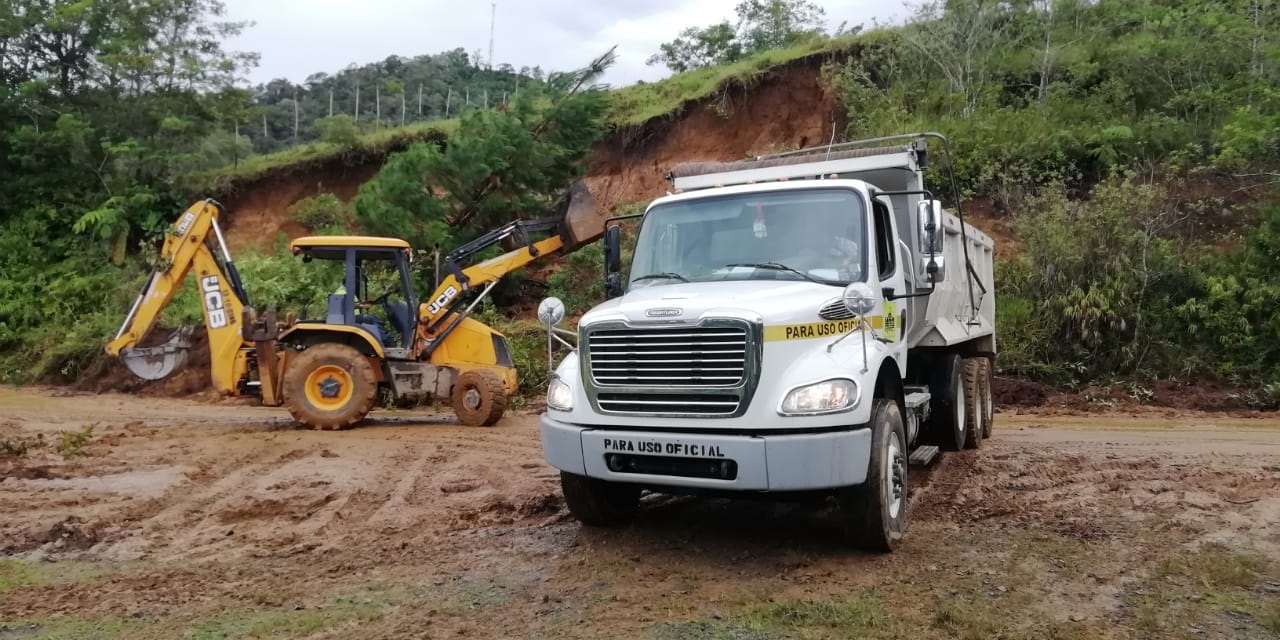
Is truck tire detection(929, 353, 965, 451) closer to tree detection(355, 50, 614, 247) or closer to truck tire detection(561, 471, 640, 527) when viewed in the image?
truck tire detection(561, 471, 640, 527)

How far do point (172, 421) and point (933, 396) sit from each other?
10.8 metres

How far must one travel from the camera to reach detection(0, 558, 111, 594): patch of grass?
550 centimetres

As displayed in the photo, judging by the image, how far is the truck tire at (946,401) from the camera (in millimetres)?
9188

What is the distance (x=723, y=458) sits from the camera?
17.5 ft

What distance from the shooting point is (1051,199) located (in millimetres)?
16984

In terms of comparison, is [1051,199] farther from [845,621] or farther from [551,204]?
[845,621]

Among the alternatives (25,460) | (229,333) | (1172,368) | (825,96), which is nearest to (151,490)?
(25,460)

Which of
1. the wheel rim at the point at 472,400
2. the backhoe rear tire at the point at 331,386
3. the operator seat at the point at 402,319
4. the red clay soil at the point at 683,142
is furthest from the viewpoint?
the red clay soil at the point at 683,142

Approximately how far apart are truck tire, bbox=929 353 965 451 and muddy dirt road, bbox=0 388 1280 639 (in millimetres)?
400

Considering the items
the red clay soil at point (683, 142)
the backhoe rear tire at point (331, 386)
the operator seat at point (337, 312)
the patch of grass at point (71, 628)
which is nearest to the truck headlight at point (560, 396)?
the patch of grass at point (71, 628)

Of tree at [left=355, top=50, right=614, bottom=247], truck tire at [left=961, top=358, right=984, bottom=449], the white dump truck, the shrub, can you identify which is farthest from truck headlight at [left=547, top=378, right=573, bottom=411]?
the shrub

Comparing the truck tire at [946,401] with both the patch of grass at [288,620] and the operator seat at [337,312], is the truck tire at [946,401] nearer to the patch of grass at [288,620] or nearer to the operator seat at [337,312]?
the patch of grass at [288,620]

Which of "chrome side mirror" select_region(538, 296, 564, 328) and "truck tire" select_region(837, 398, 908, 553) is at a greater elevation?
"chrome side mirror" select_region(538, 296, 564, 328)

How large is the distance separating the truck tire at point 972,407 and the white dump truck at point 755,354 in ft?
8.84
